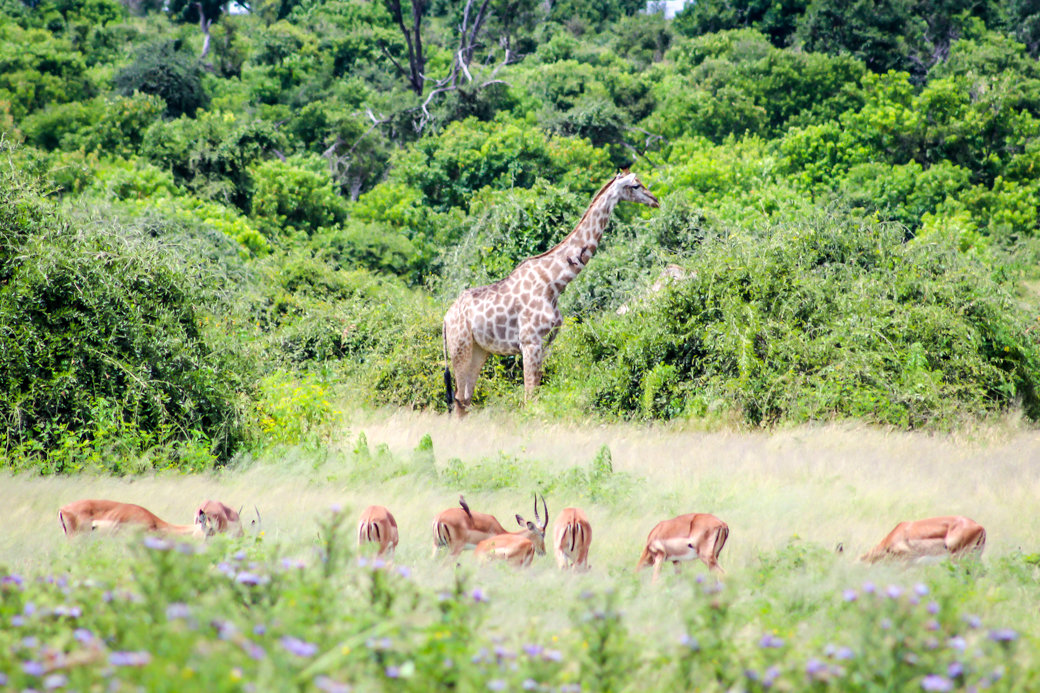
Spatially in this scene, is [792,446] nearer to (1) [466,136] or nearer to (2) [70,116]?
(1) [466,136]

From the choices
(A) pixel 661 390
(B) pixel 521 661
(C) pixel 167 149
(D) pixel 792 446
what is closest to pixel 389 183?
(C) pixel 167 149

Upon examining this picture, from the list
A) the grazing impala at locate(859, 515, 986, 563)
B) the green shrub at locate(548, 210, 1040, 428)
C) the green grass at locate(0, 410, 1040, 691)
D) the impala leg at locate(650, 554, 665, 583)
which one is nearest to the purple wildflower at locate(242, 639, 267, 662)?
the green grass at locate(0, 410, 1040, 691)

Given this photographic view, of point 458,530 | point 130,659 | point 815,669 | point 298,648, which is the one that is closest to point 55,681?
point 130,659

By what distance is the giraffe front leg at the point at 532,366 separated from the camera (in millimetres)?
13602

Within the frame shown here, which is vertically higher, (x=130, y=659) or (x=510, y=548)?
(x=130, y=659)

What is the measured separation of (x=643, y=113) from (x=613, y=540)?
37.9 meters

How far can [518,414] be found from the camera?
13289mm

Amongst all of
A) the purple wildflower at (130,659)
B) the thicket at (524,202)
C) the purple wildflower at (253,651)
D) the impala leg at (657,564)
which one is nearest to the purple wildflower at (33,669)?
the purple wildflower at (130,659)

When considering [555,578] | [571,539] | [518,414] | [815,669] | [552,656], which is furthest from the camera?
[518,414]

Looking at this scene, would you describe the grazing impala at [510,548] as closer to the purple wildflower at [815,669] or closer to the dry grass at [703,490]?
the dry grass at [703,490]

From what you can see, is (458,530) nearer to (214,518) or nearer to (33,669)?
(214,518)

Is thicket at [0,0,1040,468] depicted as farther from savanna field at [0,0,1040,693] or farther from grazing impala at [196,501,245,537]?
grazing impala at [196,501,245,537]

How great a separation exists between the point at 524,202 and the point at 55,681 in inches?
646

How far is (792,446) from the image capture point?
10547mm
